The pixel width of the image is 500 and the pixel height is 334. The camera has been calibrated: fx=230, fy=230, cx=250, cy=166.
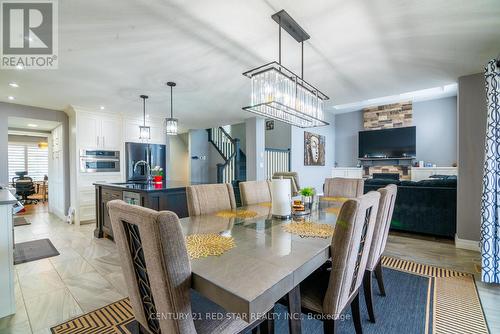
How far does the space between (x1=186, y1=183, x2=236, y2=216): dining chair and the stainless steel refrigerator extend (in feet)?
10.7

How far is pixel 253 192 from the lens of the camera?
2707mm

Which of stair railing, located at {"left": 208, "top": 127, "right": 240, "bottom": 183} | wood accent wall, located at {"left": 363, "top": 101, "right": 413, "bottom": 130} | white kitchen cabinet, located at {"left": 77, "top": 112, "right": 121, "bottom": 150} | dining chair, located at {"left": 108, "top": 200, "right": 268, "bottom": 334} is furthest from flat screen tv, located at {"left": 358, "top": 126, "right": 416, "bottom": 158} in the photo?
dining chair, located at {"left": 108, "top": 200, "right": 268, "bottom": 334}

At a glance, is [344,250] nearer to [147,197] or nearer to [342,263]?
[342,263]

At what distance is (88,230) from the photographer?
429 centimetres

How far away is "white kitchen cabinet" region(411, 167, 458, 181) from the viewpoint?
574 centimetres

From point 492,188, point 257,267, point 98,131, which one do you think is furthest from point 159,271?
point 98,131

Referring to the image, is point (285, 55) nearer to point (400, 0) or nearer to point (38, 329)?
point (400, 0)

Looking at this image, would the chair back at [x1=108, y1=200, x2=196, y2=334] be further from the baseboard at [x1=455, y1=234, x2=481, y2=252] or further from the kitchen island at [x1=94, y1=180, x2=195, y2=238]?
the baseboard at [x1=455, y1=234, x2=481, y2=252]

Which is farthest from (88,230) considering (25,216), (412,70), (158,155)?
(412,70)

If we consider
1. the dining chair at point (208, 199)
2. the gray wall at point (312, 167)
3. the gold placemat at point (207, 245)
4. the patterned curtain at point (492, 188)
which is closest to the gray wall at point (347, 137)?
the gray wall at point (312, 167)

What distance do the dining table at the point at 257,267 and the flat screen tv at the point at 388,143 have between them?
239 inches

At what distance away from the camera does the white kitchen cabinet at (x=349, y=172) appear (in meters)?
7.07

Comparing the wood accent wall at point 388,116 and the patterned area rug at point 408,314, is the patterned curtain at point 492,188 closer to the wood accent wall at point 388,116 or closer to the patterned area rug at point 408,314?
the patterned area rug at point 408,314

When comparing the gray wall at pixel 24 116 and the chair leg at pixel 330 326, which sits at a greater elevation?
the gray wall at pixel 24 116
